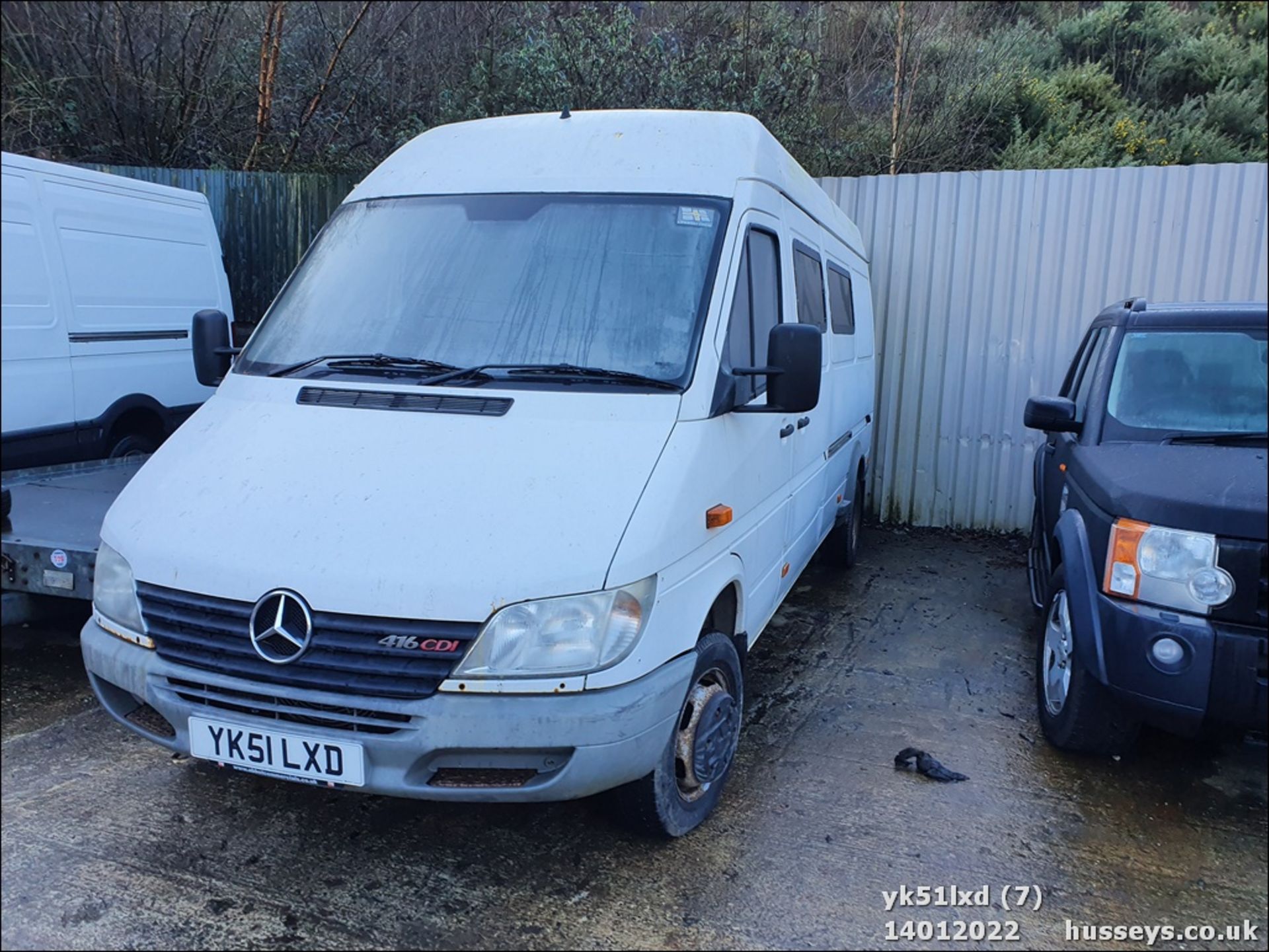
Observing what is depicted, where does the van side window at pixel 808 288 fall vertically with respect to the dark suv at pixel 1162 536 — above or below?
above

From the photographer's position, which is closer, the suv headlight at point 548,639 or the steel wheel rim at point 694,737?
the suv headlight at point 548,639

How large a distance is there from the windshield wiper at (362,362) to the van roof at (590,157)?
2.79 feet

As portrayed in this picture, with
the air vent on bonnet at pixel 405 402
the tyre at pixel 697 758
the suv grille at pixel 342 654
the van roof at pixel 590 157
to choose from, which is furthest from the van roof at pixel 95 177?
the tyre at pixel 697 758

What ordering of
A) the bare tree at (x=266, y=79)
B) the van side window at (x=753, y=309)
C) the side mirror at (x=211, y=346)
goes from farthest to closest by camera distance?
the bare tree at (x=266, y=79)
the side mirror at (x=211, y=346)
the van side window at (x=753, y=309)

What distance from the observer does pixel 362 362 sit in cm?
339

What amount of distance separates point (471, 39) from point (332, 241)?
9442mm

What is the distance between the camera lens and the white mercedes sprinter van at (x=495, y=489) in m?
2.55

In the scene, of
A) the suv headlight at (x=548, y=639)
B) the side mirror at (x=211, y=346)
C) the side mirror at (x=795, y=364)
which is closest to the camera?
the suv headlight at (x=548, y=639)

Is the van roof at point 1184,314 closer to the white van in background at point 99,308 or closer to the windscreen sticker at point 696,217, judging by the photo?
the windscreen sticker at point 696,217

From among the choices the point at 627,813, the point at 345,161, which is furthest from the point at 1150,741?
the point at 345,161

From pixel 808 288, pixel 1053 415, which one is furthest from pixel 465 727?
pixel 808 288

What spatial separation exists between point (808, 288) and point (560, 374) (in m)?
2.00

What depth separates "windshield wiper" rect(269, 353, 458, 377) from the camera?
333 centimetres

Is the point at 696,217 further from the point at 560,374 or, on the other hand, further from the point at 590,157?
the point at 560,374
